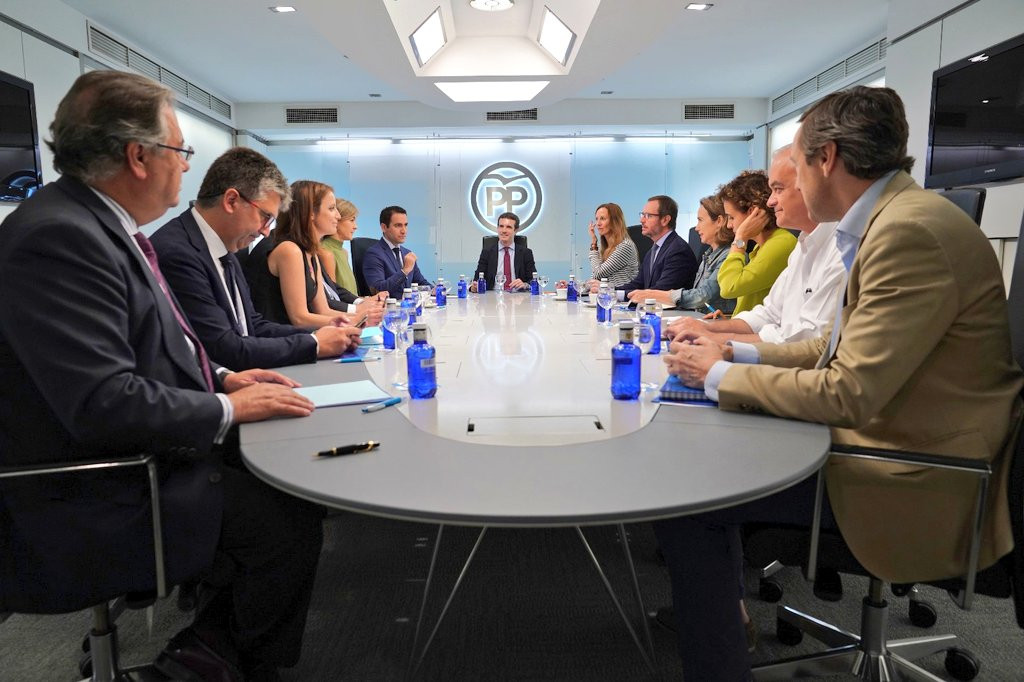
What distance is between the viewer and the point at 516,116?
9172mm

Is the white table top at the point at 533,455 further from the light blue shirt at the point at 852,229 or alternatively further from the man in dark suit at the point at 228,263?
the man in dark suit at the point at 228,263

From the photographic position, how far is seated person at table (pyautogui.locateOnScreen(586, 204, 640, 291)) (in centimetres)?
598

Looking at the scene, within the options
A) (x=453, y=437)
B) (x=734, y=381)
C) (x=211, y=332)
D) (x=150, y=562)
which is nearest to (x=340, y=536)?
(x=211, y=332)

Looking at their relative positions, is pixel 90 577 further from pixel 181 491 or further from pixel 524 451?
pixel 524 451

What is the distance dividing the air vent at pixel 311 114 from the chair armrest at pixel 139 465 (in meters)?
8.59

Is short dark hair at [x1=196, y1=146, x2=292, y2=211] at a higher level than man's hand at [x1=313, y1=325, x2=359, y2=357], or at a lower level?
higher

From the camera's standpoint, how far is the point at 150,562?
4.52 feet

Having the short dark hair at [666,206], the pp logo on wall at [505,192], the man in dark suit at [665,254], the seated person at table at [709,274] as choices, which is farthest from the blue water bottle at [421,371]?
the pp logo on wall at [505,192]

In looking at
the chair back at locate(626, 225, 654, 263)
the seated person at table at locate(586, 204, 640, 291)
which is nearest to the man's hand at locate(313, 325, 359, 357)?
the seated person at table at locate(586, 204, 640, 291)

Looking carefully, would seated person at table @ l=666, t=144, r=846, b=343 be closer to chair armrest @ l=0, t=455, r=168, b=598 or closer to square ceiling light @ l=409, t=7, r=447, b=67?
chair armrest @ l=0, t=455, r=168, b=598

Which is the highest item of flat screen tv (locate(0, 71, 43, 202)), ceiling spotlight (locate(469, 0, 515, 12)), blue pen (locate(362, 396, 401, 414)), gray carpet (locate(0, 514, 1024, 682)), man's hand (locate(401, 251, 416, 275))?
ceiling spotlight (locate(469, 0, 515, 12))

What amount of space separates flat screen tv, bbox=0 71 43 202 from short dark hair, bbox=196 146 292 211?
3.11 m

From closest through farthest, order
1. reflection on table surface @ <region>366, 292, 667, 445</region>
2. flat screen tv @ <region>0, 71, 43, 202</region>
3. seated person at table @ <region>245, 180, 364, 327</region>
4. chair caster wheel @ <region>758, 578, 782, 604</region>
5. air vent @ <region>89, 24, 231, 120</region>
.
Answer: reflection on table surface @ <region>366, 292, 667, 445</region> < chair caster wheel @ <region>758, 578, 782, 604</region> < seated person at table @ <region>245, 180, 364, 327</region> < flat screen tv @ <region>0, 71, 43, 202</region> < air vent @ <region>89, 24, 231, 120</region>

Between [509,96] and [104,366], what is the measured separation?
5.92 m
